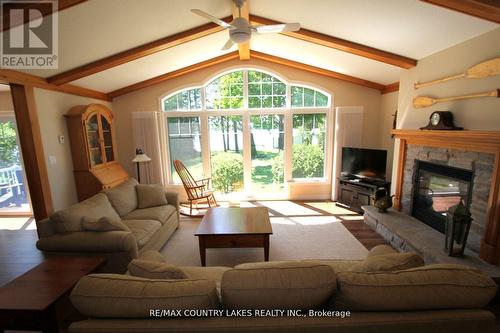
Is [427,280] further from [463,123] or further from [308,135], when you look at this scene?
[308,135]

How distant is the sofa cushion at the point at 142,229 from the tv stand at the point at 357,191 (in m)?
3.29

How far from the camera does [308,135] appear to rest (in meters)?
5.01

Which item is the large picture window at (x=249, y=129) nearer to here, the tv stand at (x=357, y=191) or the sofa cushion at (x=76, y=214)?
the tv stand at (x=357, y=191)

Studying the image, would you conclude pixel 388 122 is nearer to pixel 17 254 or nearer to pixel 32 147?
pixel 32 147

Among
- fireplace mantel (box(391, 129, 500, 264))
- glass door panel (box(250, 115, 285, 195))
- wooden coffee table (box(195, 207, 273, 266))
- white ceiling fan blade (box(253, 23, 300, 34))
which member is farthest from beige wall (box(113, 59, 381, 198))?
Result: wooden coffee table (box(195, 207, 273, 266))

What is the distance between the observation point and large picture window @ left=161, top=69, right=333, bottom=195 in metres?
4.91

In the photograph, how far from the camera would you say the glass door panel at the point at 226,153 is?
4992 millimetres

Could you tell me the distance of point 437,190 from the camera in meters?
3.03

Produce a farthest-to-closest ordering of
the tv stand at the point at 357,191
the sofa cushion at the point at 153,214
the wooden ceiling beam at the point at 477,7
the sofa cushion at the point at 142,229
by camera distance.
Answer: the tv stand at the point at 357,191, the sofa cushion at the point at 153,214, the sofa cushion at the point at 142,229, the wooden ceiling beam at the point at 477,7

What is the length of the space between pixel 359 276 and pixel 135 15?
3.00 m

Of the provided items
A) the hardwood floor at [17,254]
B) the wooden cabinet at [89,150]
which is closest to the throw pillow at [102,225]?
the hardwood floor at [17,254]

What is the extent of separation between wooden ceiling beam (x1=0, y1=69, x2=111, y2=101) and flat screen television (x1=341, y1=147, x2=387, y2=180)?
4.74 metres

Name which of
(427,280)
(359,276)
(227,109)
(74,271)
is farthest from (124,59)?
(427,280)

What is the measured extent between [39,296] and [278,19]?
11.9 ft
